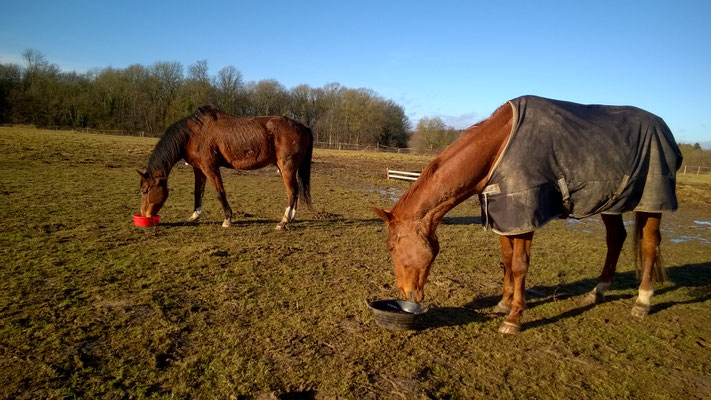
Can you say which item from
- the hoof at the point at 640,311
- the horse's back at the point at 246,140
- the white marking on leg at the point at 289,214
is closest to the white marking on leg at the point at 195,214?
the horse's back at the point at 246,140

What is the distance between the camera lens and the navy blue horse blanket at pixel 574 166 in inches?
142

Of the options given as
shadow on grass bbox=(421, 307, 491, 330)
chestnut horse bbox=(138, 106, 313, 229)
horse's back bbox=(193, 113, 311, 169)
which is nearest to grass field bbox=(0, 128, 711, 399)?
shadow on grass bbox=(421, 307, 491, 330)

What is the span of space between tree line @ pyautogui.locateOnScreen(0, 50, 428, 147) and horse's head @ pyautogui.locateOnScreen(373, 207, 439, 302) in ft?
155

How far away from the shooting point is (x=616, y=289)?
214 inches

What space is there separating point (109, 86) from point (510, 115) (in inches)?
2410

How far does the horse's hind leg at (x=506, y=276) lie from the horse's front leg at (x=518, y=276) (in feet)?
1.16

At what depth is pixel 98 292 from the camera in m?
Answer: 4.16

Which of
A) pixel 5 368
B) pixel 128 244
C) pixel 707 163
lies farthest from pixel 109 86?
pixel 707 163

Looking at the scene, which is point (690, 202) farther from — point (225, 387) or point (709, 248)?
point (225, 387)

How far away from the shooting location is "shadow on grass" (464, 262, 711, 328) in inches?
180

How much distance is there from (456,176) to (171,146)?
20.2ft

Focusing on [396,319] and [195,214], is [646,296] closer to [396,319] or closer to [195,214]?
[396,319]

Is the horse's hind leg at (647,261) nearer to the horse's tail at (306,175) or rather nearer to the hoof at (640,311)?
the hoof at (640,311)

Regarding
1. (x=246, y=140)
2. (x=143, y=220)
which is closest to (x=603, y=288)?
(x=246, y=140)
